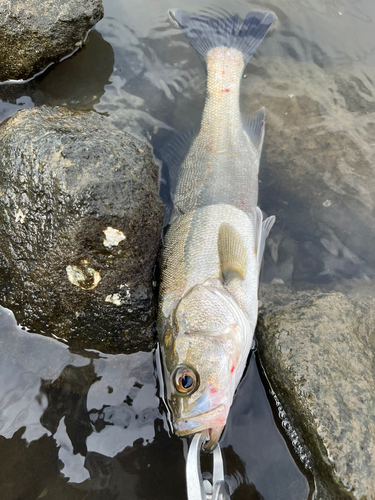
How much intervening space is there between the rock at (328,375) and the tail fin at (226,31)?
320 centimetres

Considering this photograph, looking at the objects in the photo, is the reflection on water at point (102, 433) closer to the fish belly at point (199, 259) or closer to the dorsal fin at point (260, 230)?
the fish belly at point (199, 259)

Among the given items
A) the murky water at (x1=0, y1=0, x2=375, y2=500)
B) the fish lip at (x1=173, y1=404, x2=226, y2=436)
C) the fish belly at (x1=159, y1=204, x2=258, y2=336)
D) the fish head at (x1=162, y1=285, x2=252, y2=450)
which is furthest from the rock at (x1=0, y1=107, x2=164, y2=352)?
the fish lip at (x1=173, y1=404, x2=226, y2=436)

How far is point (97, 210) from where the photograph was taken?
9.17ft

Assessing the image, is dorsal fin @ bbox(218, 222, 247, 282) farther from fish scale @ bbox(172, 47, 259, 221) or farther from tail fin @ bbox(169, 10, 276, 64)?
tail fin @ bbox(169, 10, 276, 64)

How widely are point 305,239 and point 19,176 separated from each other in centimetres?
294

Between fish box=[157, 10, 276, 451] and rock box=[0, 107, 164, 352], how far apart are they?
1.22 ft

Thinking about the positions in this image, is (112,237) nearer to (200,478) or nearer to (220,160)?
(220,160)

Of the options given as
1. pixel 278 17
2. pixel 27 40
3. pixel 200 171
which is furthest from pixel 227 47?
pixel 27 40

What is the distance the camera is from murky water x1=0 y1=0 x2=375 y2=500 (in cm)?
292

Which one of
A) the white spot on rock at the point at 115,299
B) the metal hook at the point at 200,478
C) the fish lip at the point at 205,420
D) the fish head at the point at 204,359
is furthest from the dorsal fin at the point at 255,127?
the metal hook at the point at 200,478

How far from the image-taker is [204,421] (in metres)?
2.68

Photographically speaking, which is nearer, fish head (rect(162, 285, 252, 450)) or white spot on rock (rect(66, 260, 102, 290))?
fish head (rect(162, 285, 252, 450))

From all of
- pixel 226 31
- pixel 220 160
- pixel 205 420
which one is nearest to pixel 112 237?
pixel 205 420

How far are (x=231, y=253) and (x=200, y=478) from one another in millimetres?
1824
